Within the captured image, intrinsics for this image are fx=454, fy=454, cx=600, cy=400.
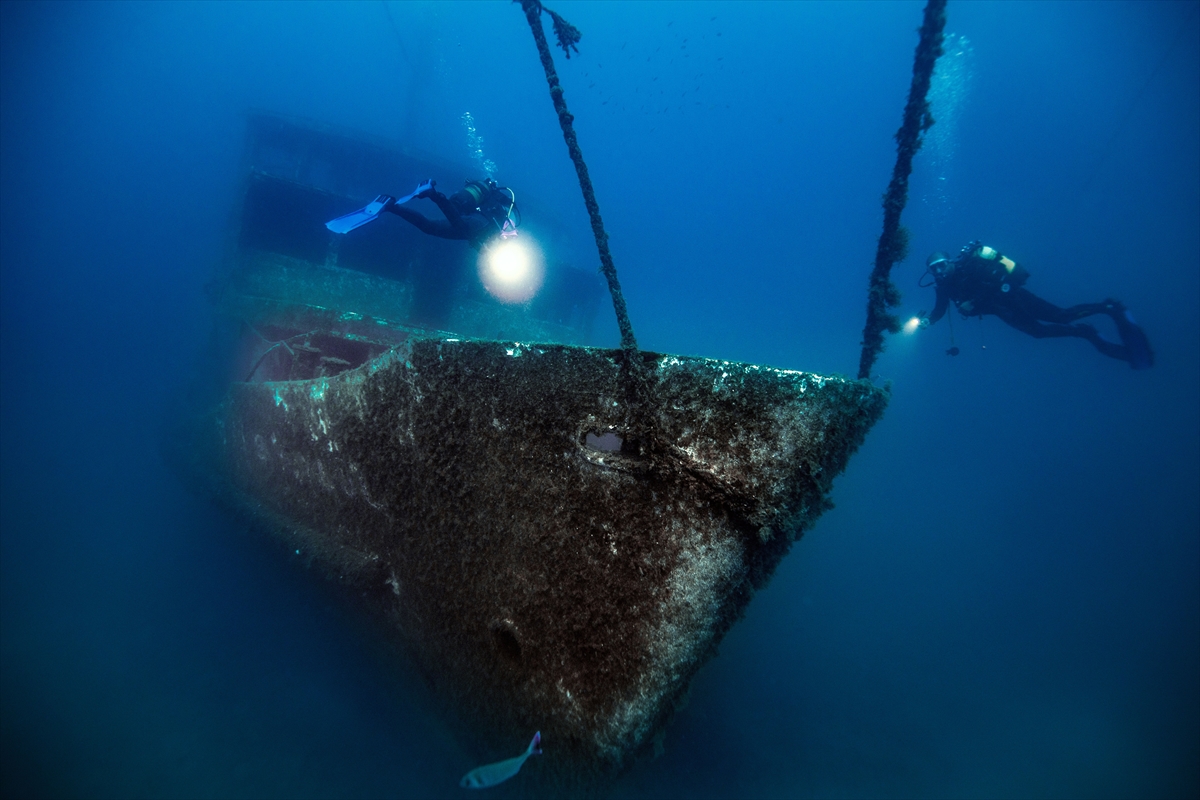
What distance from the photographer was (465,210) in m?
6.25

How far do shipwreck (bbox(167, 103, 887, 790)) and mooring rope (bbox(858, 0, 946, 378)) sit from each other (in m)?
1.04

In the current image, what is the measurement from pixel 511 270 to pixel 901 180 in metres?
7.11

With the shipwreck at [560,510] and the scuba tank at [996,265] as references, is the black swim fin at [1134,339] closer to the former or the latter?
the scuba tank at [996,265]

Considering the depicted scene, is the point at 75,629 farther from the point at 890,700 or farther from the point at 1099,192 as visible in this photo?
the point at 1099,192

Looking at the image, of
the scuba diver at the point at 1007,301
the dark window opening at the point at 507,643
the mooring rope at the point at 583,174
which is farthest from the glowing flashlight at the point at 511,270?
the scuba diver at the point at 1007,301

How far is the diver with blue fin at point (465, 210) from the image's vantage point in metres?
5.08

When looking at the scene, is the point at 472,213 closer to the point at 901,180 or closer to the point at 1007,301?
the point at 901,180

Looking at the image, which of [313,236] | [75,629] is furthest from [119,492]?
[313,236]

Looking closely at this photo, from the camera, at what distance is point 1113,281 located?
54594 millimetres

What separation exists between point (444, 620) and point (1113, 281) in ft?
272

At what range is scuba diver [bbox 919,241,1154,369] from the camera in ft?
27.5

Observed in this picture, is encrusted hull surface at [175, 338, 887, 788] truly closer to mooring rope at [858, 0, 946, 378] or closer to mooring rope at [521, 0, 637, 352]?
mooring rope at [521, 0, 637, 352]

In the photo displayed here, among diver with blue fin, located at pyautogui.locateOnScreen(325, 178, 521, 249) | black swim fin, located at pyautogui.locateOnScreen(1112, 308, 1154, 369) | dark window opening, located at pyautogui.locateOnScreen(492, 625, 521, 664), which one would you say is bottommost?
dark window opening, located at pyautogui.locateOnScreen(492, 625, 521, 664)

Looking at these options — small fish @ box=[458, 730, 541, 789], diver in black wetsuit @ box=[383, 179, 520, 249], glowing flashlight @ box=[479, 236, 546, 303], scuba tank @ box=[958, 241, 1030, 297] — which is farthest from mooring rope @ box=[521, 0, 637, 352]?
scuba tank @ box=[958, 241, 1030, 297]
